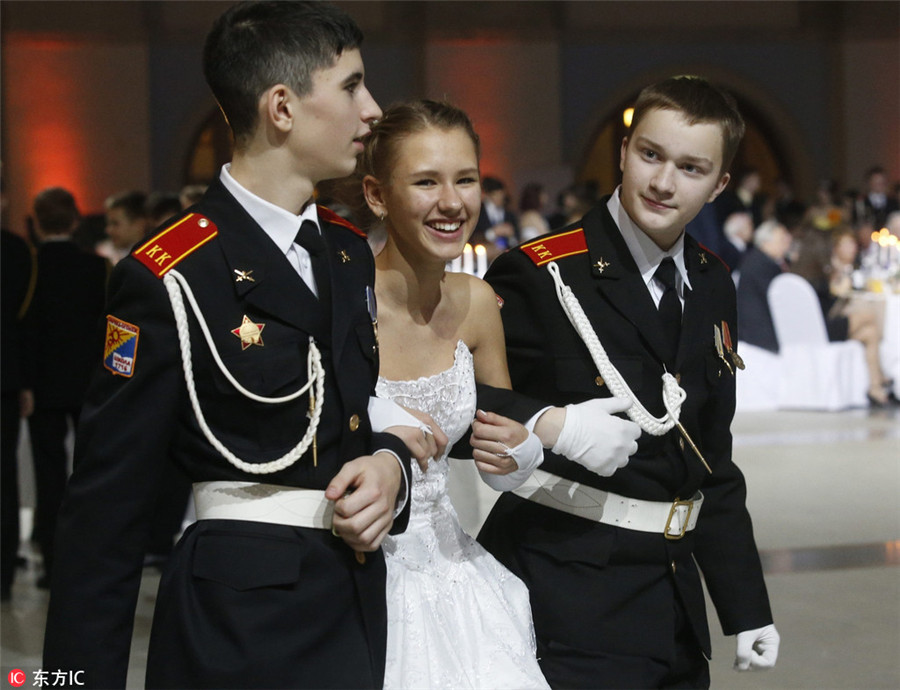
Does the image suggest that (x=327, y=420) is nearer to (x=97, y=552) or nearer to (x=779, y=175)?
(x=97, y=552)

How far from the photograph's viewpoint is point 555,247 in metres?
2.49

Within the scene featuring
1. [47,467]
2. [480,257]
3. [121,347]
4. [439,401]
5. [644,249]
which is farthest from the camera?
[480,257]

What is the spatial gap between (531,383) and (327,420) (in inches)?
29.5

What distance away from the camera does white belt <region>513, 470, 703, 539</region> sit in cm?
235

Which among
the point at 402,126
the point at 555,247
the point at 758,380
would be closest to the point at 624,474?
the point at 555,247

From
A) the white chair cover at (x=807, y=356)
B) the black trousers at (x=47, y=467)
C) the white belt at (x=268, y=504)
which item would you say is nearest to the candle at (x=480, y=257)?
the black trousers at (x=47, y=467)

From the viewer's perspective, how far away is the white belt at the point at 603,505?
2.35m

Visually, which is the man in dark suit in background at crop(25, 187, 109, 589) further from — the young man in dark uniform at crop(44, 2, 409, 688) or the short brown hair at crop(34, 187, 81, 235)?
the young man in dark uniform at crop(44, 2, 409, 688)

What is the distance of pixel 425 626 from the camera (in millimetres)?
2023

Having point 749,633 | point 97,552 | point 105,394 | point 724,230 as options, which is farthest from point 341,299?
point 724,230

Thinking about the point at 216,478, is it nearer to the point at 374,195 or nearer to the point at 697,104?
the point at 374,195

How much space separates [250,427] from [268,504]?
4.3 inches

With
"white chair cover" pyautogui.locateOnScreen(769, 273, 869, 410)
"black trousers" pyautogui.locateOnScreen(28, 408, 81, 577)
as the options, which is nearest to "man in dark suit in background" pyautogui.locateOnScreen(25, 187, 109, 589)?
"black trousers" pyautogui.locateOnScreen(28, 408, 81, 577)

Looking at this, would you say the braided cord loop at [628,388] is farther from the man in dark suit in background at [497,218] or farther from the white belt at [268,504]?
the man in dark suit in background at [497,218]
